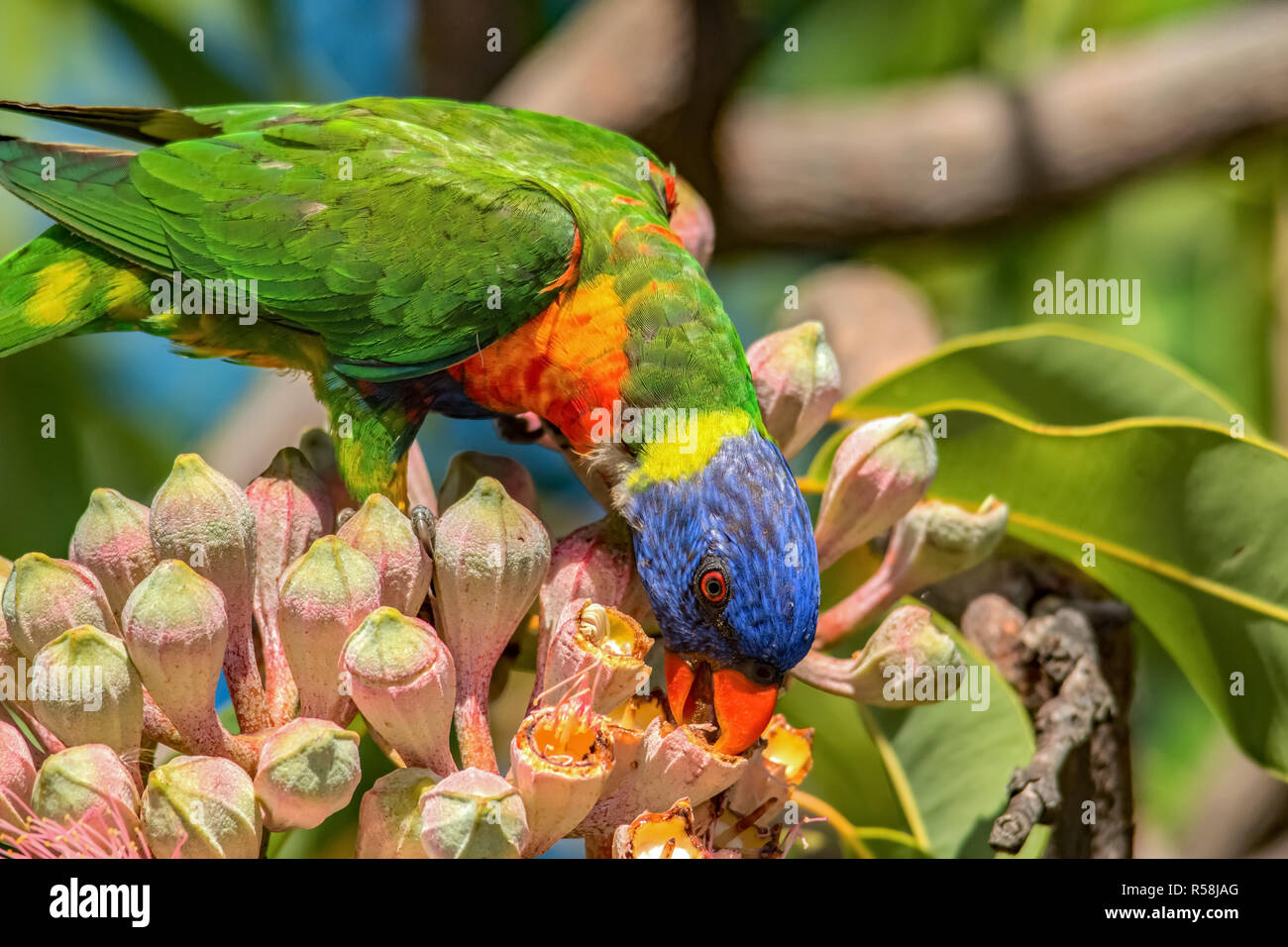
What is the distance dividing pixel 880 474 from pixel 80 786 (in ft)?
3.59

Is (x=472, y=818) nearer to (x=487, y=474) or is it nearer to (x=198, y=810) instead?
(x=198, y=810)

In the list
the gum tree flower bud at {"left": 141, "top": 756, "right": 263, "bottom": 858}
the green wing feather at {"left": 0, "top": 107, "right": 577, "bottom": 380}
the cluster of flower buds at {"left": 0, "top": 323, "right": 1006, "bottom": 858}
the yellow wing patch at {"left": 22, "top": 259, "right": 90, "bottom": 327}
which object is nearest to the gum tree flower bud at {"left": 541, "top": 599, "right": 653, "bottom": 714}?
the cluster of flower buds at {"left": 0, "top": 323, "right": 1006, "bottom": 858}

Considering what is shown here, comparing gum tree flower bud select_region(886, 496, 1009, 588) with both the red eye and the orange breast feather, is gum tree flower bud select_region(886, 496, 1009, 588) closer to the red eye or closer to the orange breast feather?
the red eye

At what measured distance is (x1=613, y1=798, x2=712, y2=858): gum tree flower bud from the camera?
1.35 m

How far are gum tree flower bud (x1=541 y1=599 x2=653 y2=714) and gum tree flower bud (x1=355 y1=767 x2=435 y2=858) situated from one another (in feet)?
0.62

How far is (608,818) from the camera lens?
147cm

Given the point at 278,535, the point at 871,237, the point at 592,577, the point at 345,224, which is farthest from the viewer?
the point at 871,237

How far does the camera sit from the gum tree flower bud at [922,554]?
68.7 inches

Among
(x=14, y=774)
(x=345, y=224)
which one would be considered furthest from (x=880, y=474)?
(x=14, y=774)

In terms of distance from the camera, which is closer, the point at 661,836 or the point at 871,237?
the point at 661,836

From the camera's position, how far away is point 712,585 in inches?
68.6

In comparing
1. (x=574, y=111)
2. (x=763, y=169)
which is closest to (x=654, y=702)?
(x=574, y=111)

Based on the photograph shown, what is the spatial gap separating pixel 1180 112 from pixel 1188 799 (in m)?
2.14
